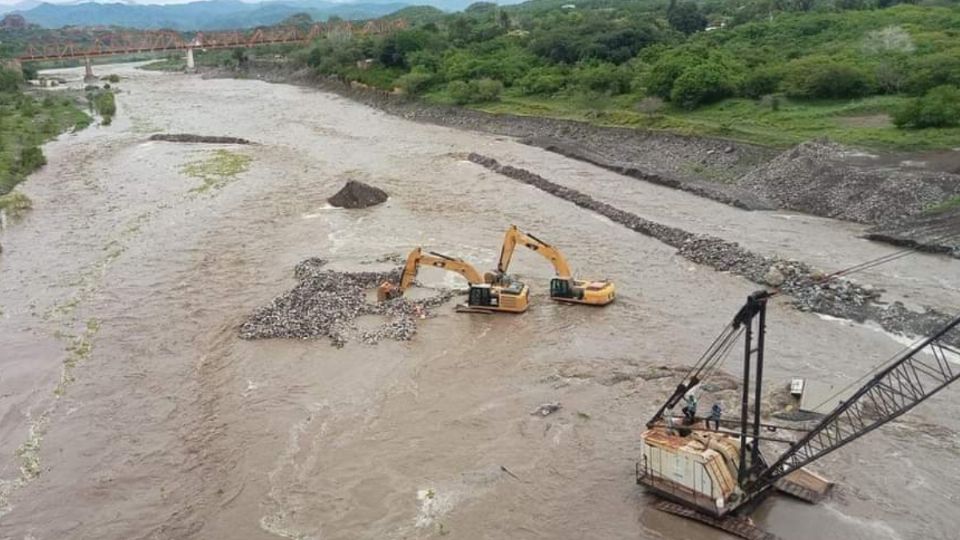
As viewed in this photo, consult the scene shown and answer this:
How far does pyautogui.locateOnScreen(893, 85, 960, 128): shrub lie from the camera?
4250cm

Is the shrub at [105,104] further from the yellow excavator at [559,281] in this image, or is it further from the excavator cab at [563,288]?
the excavator cab at [563,288]

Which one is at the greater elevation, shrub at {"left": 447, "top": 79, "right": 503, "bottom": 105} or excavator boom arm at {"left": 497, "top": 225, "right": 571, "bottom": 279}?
shrub at {"left": 447, "top": 79, "right": 503, "bottom": 105}

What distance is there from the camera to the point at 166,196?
48344 millimetres

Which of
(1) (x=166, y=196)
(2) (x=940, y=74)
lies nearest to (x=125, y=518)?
(1) (x=166, y=196)

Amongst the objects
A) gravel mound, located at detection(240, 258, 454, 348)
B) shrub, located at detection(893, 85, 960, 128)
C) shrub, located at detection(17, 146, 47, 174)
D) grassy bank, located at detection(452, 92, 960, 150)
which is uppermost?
shrub, located at detection(893, 85, 960, 128)

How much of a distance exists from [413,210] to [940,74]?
33105mm

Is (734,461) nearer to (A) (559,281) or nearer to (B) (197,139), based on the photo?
(A) (559,281)

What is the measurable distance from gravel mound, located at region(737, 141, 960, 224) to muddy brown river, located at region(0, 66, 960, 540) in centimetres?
166

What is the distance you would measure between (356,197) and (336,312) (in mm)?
16719

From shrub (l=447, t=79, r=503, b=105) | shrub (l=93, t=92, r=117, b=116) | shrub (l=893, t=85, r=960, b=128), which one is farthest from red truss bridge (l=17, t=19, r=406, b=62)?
shrub (l=893, t=85, r=960, b=128)

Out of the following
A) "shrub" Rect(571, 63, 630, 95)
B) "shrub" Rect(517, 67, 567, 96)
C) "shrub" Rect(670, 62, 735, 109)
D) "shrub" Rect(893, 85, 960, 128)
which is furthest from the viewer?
"shrub" Rect(517, 67, 567, 96)

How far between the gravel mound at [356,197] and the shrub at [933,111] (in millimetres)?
29443

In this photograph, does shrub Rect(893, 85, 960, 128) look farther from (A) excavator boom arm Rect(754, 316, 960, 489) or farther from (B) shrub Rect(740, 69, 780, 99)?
(A) excavator boom arm Rect(754, 316, 960, 489)

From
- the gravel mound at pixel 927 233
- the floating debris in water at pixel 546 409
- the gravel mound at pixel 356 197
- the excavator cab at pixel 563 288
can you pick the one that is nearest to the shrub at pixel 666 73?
the gravel mound at pixel 356 197
